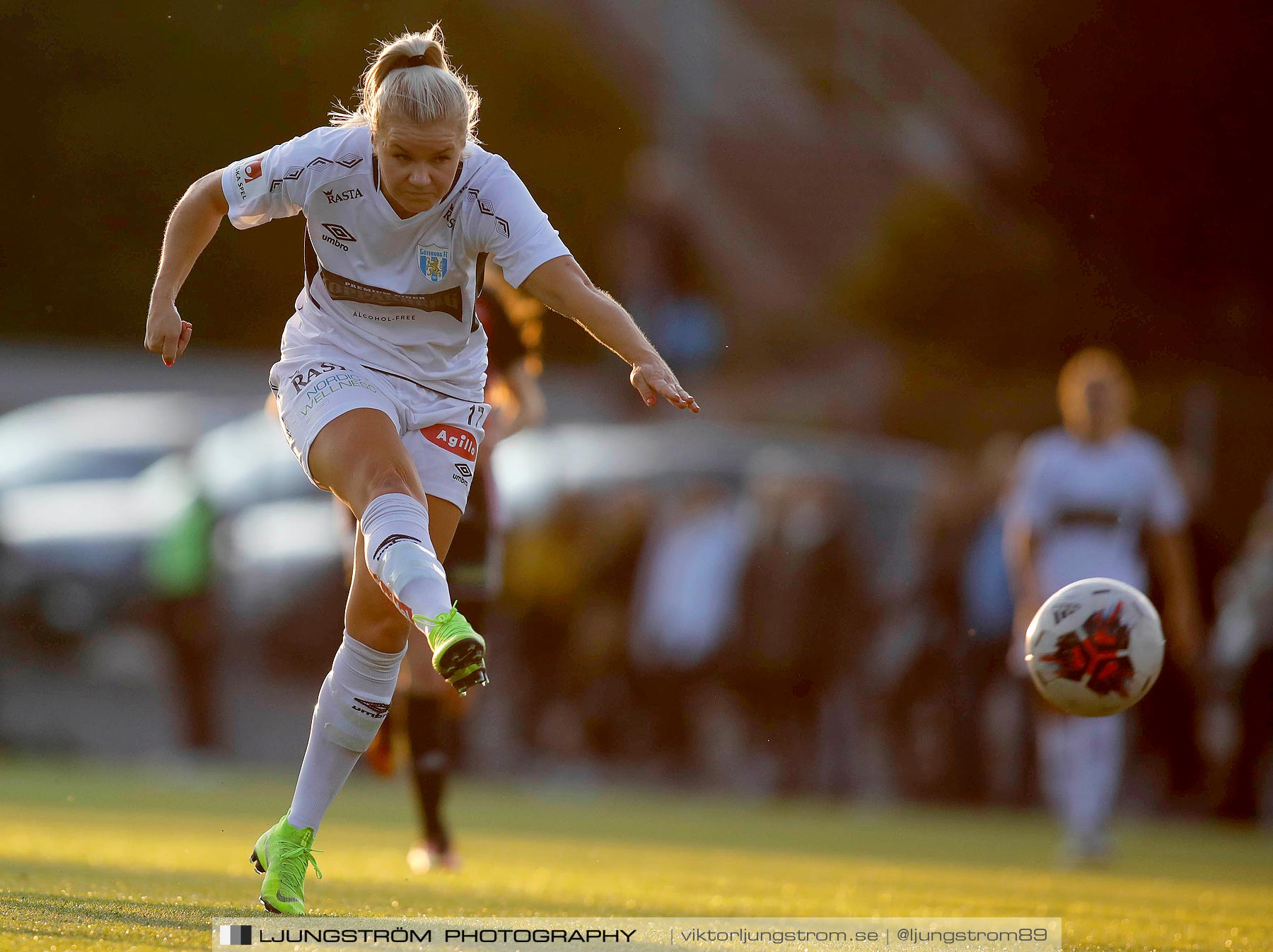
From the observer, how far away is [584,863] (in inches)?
362

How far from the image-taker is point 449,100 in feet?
19.3

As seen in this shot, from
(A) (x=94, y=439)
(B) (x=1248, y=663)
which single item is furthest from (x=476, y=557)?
(A) (x=94, y=439)

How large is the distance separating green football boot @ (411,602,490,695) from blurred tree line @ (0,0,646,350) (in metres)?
22.3

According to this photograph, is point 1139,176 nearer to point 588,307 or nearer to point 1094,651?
point 1094,651

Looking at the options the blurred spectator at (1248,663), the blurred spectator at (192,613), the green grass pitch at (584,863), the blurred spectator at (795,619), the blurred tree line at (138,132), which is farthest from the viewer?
the blurred tree line at (138,132)

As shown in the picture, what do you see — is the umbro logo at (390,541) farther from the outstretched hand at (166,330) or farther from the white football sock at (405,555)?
the outstretched hand at (166,330)

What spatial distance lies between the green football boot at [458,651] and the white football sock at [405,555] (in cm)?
4

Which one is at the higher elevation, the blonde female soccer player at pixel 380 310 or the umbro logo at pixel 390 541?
the blonde female soccer player at pixel 380 310

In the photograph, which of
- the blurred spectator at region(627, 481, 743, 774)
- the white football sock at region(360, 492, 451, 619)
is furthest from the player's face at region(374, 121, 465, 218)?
the blurred spectator at region(627, 481, 743, 774)

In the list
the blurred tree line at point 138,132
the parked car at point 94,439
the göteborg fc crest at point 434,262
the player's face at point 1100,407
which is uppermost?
the blurred tree line at point 138,132

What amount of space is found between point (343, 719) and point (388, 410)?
91 centimetres

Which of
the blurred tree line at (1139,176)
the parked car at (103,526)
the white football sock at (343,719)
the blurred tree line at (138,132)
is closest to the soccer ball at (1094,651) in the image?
the white football sock at (343,719)

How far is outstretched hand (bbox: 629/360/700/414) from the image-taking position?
5719 millimetres

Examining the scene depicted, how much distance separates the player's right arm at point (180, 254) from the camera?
615cm
